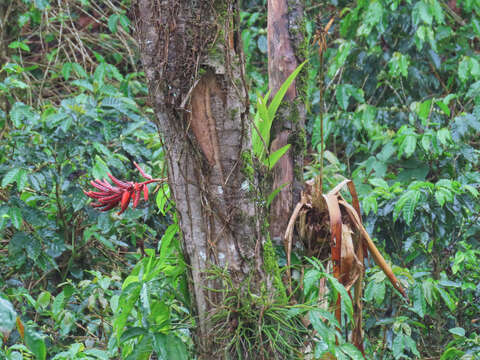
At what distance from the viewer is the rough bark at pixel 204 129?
1313 millimetres

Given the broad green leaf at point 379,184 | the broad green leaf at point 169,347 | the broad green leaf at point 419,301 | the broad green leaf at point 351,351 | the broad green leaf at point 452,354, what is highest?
the broad green leaf at point 379,184

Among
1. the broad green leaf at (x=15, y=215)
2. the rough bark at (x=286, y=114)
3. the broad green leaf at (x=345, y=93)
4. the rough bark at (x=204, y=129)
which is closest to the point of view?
the rough bark at (x=204, y=129)

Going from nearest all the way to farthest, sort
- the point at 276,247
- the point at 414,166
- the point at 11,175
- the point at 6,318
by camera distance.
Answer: the point at 6,318 < the point at 276,247 < the point at 11,175 < the point at 414,166

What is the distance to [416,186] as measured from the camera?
2.26 meters

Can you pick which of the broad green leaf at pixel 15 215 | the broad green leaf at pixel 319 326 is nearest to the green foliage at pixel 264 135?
the broad green leaf at pixel 319 326

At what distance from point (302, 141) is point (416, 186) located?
67cm

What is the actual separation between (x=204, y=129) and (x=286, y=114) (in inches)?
22.2

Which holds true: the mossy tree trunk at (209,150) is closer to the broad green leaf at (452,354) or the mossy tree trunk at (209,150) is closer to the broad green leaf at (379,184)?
the broad green leaf at (452,354)

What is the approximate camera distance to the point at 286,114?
1.86 meters

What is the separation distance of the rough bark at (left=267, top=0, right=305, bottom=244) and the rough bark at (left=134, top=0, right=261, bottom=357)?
378 mm

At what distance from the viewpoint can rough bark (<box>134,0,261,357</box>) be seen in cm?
131

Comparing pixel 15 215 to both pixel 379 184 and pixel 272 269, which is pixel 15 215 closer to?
pixel 272 269

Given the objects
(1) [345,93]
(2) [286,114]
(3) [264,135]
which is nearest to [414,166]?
(1) [345,93]

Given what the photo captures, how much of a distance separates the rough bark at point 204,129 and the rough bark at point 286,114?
378 mm
